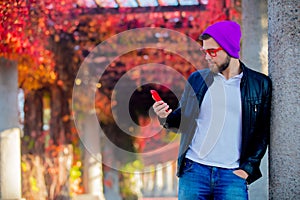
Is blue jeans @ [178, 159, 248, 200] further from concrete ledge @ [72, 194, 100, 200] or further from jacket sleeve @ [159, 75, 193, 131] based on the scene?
concrete ledge @ [72, 194, 100, 200]

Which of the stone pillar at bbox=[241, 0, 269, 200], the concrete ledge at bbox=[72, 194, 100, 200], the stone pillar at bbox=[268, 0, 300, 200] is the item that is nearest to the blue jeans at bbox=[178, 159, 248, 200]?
the stone pillar at bbox=[268, 0, 300, 200]

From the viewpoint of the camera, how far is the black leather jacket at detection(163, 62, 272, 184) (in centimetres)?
269

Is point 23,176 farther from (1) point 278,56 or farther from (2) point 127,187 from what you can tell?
(1) point 278,56

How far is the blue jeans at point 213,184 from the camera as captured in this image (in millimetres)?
2744

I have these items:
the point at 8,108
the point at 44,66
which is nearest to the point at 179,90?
the point at 44,66

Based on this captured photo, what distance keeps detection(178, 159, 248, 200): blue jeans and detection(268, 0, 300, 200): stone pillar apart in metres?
0.18

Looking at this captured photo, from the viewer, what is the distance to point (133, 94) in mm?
9555

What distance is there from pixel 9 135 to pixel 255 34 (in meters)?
2.97

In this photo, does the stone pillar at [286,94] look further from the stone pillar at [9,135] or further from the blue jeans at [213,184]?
the stone pillar at [9,135]

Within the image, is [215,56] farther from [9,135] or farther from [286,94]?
[9,135]

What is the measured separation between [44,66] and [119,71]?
1.43 metres

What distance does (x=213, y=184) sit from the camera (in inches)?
108

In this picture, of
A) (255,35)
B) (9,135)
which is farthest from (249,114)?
(9,135)

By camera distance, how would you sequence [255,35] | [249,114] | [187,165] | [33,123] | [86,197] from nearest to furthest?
[249,114]
[187,165]
[255,35]
[86,197]
[33,123]
